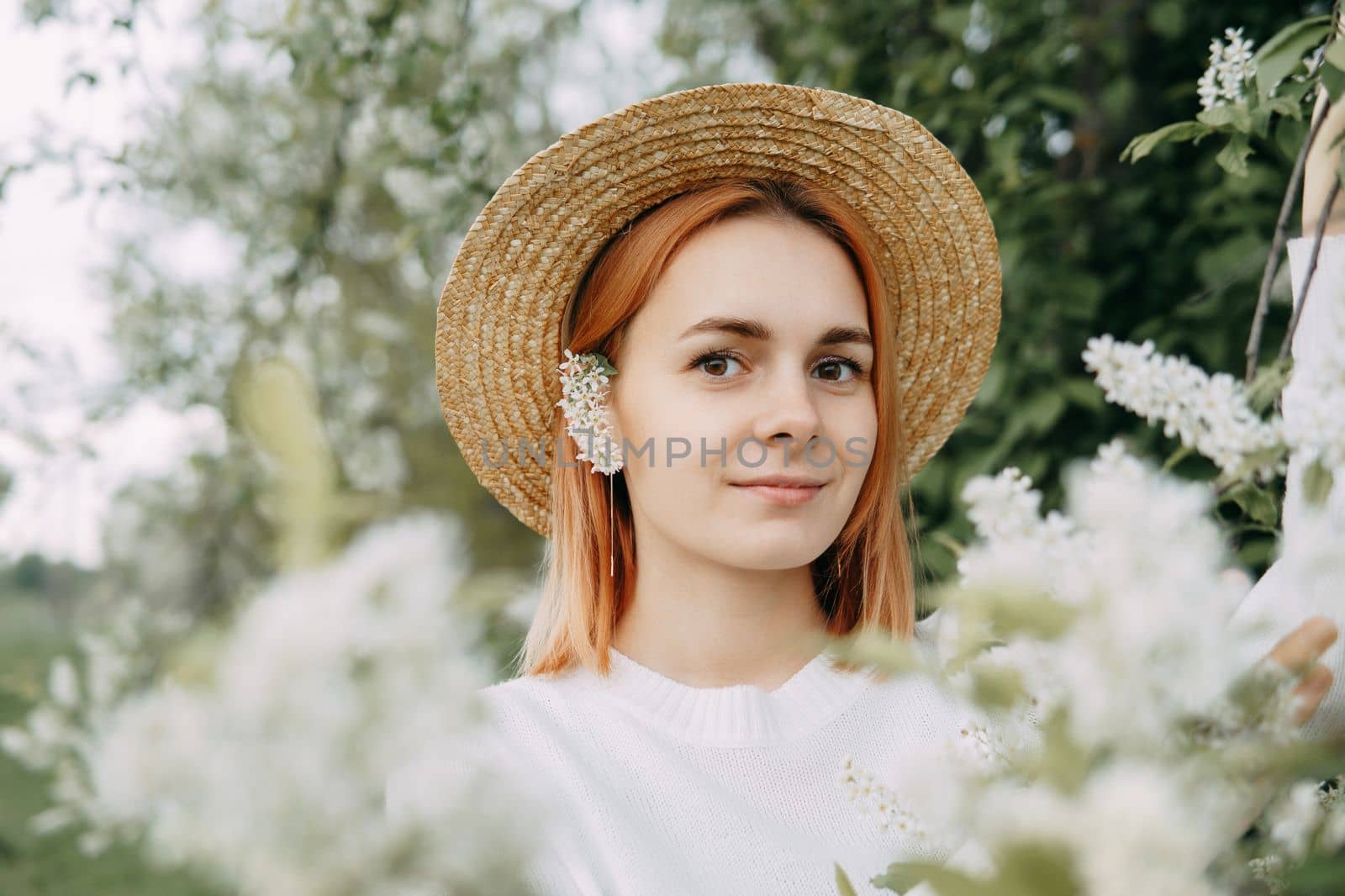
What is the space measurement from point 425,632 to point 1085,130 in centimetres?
287

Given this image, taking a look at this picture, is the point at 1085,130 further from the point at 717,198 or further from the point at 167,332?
the point at 167,332

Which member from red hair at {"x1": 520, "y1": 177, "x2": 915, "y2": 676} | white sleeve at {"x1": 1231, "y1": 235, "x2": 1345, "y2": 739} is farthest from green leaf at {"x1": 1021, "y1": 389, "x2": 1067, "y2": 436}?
white sleeve at {"x1": 1231, "y1": 235, "x2": 1345, "y2": 739}

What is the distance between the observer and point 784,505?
5.39ft

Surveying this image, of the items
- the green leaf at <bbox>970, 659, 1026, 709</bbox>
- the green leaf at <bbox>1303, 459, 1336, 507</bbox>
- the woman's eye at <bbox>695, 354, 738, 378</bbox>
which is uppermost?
the woman's eye at <bbox>695, 354, 738, 378</bbox>

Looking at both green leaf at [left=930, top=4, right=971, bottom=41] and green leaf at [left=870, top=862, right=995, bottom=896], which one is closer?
green leaf at [left=870, top=862, right=995, bottom=896]

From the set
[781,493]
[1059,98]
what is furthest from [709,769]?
[1059,98]

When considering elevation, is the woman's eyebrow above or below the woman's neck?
above

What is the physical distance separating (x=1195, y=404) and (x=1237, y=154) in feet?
2.75

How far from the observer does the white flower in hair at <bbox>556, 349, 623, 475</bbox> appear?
1854 mm

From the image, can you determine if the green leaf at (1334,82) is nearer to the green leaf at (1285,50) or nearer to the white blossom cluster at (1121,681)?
the green leaf at (1285,50)

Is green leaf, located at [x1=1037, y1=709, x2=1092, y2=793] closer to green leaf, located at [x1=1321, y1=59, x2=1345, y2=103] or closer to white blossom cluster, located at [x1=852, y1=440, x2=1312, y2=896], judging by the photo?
white blossom cluster, located at [x1=852, y1=440, x2=1312, y2=896]

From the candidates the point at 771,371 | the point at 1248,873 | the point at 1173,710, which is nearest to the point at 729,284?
the point at 771,371

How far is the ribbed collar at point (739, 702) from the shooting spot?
5.74ft

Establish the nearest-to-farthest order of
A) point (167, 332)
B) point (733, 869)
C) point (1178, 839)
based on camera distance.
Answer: point (1178, 839) < point (733, 869) < point (167, 332)
